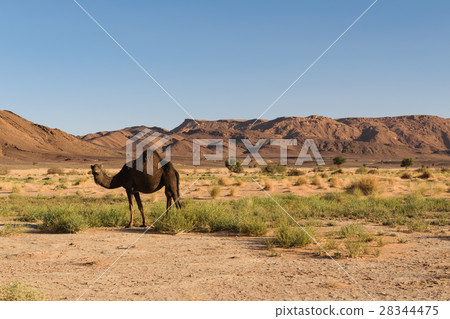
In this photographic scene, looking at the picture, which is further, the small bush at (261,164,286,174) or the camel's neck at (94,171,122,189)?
the small bush at (261,164,286,174)

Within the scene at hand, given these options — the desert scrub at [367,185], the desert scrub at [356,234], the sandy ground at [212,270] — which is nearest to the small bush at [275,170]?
the desert scrub at [367,185]

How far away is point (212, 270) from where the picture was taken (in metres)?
7.84

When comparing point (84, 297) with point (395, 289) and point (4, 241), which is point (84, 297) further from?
point (4, 241)

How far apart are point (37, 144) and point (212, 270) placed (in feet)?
A: 428

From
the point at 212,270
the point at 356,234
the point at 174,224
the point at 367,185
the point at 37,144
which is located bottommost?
the point at 212,270

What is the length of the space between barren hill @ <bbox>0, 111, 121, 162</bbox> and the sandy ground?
3985 inches

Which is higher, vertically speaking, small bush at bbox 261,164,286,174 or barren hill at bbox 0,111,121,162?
barren hill at bbox 0,111,121,162

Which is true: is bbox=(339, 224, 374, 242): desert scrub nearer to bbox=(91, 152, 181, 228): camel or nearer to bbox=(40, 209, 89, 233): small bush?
bbox=(91, 152, 181, 228): camel

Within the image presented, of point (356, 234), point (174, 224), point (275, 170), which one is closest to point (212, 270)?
point (174, 224)

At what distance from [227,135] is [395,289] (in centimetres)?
17949

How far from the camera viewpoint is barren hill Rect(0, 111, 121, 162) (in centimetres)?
11019

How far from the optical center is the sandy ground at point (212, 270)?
6410 mm

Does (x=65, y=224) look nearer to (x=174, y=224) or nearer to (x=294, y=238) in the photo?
(x=174, y=224)

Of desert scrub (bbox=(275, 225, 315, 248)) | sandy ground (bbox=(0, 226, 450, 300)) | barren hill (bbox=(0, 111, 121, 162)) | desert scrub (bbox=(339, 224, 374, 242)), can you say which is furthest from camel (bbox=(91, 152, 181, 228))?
barren hill (bbox=(0, 111, 121, 162))
